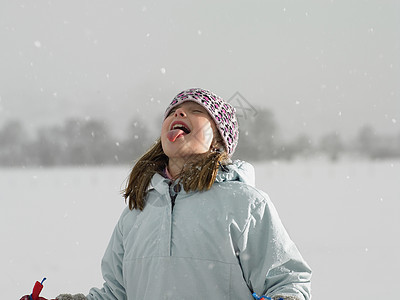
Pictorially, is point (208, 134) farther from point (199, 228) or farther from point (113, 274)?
point (113, 274)

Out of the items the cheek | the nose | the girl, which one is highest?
the nose

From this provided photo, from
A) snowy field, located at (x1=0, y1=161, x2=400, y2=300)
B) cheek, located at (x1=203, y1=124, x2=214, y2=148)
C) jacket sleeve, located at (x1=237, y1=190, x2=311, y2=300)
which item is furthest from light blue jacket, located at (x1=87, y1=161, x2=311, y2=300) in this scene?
snowy field, located at (x1=0, y1=161, x2=400, y2=300)

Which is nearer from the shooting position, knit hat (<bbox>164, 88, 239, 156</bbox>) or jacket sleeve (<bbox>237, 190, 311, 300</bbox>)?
jacket sleeve (<bbox>237, 190, 311, 300</bbox>)

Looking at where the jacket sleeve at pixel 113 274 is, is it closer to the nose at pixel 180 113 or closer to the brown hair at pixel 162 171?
the brown hair at pixel 162 171

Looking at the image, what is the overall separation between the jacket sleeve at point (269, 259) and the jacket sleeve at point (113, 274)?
40 centimetres

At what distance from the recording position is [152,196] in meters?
1.43

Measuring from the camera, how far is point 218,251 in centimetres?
126

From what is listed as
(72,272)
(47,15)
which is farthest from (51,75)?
(72,272)

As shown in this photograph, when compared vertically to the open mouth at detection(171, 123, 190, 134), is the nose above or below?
above

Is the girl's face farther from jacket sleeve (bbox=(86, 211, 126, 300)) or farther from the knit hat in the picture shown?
jacket sleeve (bbox=(86, 211, 126, 300))

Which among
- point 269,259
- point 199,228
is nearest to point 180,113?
point 199,228

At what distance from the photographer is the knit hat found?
1406 mm

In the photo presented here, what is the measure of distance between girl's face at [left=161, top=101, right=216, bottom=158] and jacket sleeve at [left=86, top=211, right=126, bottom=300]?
324 millimetres

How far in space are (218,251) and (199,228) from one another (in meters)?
0.08
